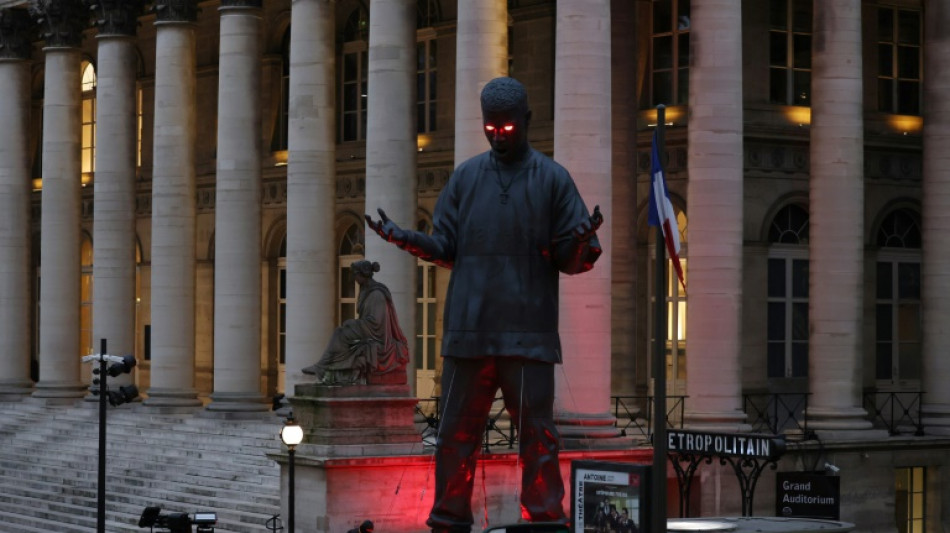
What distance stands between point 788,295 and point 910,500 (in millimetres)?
5640

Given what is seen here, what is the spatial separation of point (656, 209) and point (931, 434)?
2404 cm

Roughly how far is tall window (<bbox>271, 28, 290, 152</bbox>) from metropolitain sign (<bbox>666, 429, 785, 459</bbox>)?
23.1 m

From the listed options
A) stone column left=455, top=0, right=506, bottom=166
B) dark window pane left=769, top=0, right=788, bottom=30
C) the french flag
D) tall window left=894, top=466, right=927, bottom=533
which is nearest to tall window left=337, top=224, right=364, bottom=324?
dark window pane left=769, top=0, right=788, bottom=30

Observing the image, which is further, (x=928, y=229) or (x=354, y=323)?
(x=928, y=229)

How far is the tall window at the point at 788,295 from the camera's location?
4325 cm

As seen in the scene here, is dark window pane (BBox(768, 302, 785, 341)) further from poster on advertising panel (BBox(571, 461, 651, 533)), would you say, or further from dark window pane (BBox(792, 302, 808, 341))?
poster on advertising panel (BBox(571, 461, 651, 533))

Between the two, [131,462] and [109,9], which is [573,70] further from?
[109,9]

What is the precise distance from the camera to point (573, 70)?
35.0 metres

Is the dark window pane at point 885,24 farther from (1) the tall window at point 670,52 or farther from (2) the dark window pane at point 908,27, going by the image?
(1) the tall window at point 670,52

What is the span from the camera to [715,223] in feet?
120

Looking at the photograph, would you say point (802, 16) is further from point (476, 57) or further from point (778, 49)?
point (476, 57)

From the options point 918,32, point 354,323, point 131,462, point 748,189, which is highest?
point 918,32

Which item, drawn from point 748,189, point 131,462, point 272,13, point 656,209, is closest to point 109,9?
point 272,13

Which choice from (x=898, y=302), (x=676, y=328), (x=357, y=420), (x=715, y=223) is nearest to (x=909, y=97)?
(x=898, y=302)
